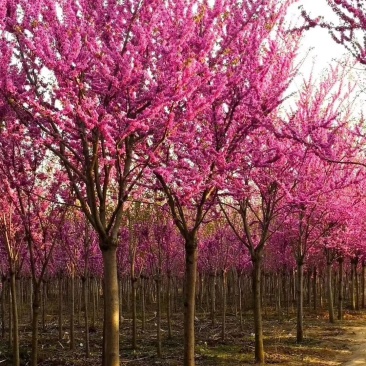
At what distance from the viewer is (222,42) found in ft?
25.4

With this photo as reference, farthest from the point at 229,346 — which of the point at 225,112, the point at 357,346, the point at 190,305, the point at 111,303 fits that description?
the point at 111,303

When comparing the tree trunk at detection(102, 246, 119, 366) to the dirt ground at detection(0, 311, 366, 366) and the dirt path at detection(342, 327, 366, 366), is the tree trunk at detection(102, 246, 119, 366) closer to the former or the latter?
the dirt ground at detection(0, 311, 366, 366)

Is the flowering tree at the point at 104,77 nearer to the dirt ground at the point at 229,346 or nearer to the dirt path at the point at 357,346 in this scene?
the dirt ground at the point at 229,346

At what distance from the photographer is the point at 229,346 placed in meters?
13.5

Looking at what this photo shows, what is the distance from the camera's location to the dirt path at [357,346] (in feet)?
36.7

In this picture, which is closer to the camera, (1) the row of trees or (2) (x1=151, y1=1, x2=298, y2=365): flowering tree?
(1) the row of trees

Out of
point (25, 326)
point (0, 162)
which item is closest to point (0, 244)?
point (25, 326)

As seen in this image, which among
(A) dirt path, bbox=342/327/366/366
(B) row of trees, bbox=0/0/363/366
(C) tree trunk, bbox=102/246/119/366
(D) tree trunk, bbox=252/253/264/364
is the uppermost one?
(B) row of trees, bbox=0/0/363/366

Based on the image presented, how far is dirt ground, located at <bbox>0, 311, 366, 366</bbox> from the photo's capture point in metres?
11.5

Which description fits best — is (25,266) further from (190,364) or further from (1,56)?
(1,56)

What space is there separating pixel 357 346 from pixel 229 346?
3.48 m

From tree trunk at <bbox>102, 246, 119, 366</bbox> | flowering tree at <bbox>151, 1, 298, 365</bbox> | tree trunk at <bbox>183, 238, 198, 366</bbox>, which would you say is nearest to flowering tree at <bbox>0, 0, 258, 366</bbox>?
tree trunk at <bbox>102, 246, 119, 366</bbox>

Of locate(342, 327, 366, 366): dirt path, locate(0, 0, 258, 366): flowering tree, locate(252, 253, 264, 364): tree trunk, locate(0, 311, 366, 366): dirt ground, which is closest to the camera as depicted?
locate(0, 0, 258, 366): flowering tree

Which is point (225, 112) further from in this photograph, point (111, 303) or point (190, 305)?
point (111, 303)
